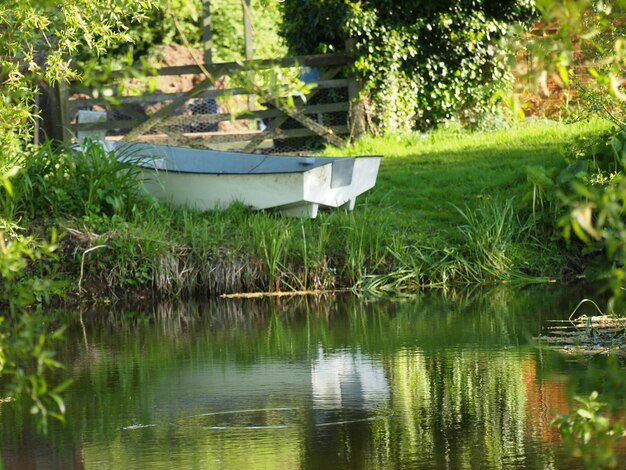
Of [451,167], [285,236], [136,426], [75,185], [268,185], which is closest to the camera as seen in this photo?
[136,426]

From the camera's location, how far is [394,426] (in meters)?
7.12

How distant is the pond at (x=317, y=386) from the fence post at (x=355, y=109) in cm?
693

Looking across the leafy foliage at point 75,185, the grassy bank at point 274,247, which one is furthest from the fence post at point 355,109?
the leafy foliage at point 75,185

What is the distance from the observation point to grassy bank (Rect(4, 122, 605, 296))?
1256cm

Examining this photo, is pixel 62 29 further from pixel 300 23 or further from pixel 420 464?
pixel 300 23

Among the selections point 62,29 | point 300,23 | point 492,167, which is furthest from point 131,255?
point 300,23

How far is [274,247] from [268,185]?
1.67 metres

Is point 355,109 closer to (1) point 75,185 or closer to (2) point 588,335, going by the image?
(1) point 75,185

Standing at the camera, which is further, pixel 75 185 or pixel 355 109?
pixel 355 109

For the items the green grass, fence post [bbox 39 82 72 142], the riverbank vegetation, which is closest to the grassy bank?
the riverbank vegetation

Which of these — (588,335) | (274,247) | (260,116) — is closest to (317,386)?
(588,335)

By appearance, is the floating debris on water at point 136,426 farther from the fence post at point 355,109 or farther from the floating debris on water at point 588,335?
the fence post at point 355,109

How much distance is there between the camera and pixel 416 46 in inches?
761

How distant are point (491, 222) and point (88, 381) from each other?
566cm
